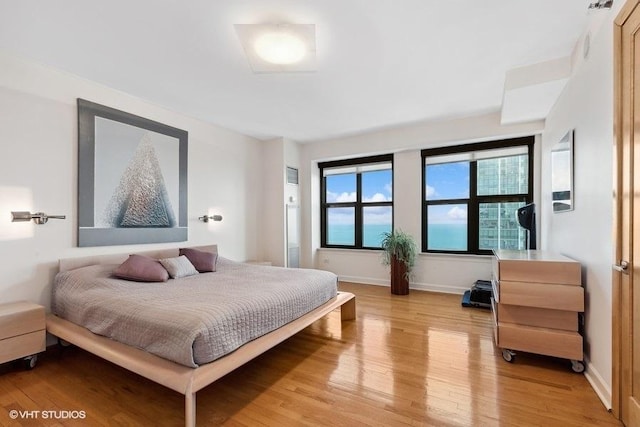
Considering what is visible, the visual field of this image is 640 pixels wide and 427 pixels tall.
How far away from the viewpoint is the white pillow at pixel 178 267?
10.4 ft

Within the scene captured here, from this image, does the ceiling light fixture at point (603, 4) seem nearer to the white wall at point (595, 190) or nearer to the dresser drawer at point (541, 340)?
the white wall at point (595, 190)

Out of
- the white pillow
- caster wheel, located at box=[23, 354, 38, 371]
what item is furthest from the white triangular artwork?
caster wheel, located at box=[23, 354, 38, 371]

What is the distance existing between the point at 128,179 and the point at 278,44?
2329 millimetres

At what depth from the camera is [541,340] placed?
2262 millimetres

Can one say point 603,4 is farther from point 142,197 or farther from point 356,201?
point 142,197

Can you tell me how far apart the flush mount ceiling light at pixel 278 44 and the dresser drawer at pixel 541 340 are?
112 inches

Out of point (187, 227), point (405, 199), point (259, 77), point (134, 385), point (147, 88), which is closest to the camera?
point (134, 385)

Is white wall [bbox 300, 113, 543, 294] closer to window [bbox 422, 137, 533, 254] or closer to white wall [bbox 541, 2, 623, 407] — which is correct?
window [bbox 422, 137, 533, 254]

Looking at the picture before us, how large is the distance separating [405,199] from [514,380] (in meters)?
3.16

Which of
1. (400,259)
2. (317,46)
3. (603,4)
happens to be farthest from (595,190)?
(400,259)

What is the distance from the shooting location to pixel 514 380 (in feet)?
6.89

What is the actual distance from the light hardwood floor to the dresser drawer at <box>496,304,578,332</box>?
341 millimetres

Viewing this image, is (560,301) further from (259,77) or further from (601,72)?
(259,77)

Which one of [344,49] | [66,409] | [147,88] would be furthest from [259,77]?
[66,409]
